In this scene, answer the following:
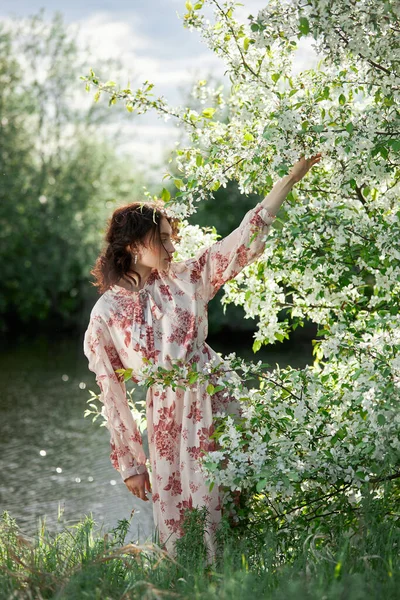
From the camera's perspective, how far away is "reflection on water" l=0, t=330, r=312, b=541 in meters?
8.57

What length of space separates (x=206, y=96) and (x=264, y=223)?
1.33 metres

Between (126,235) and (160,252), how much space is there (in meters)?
0.17

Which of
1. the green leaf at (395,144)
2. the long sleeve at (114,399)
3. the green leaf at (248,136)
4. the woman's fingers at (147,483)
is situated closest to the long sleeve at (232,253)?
the green leaf at (248,136)

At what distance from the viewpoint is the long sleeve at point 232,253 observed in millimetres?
3652

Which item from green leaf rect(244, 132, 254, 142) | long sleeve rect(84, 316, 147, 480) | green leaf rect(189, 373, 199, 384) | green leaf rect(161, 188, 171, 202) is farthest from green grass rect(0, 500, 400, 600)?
green leaf rect(244, 132, 254, 142)

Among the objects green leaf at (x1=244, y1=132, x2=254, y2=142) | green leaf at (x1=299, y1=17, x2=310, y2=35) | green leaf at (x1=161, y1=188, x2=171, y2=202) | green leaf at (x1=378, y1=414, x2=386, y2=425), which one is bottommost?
green leaf at (x1=378, y1=414, x2=386, y2=425)

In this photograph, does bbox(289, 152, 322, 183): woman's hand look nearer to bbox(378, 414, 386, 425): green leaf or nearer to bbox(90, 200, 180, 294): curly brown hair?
bbox(90, 200, 180, 294): curly brown hair

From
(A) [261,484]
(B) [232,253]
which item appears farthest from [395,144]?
(A) [261,484]

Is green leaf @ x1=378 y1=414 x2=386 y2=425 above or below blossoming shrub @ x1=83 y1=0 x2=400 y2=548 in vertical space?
below

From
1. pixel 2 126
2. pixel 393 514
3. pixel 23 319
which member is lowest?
pixel 393 514

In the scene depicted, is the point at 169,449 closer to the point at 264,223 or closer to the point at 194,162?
the point at 264,223

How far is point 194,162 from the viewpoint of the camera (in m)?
4.13

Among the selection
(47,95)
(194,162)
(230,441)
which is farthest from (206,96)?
(47,95)

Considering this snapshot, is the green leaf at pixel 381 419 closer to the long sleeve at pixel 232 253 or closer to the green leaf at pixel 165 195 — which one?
the long sleeve at pixel 232 253
